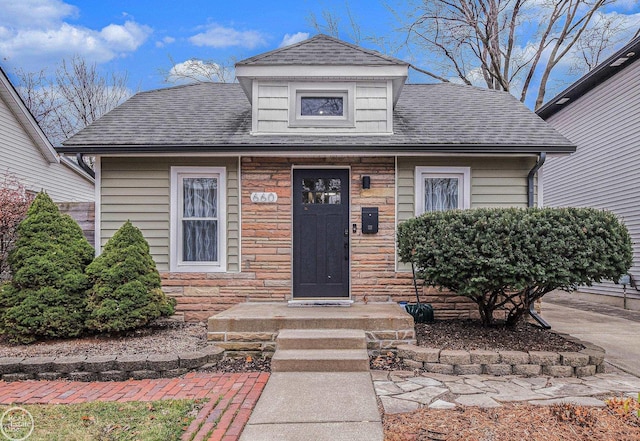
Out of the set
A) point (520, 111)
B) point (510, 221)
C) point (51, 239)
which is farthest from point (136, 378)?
point (520, 111)

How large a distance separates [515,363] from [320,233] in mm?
3035

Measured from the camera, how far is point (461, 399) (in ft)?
11.0

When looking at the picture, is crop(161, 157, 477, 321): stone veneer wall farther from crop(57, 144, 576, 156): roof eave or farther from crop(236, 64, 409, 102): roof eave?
crop(236, 64, 409, 102): roof eave

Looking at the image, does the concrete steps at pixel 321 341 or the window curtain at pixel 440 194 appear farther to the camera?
the window curtain at pixel 440 194

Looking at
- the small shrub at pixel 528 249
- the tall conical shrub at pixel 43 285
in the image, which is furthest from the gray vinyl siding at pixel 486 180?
the tall conical shrub at pixel 43 285

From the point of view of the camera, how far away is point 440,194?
6.08m

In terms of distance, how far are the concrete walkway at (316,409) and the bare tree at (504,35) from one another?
14114mm

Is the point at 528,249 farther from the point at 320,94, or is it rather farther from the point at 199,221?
the point at 199,221

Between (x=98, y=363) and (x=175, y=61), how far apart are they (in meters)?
14.5

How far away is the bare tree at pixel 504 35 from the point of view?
14.1 m

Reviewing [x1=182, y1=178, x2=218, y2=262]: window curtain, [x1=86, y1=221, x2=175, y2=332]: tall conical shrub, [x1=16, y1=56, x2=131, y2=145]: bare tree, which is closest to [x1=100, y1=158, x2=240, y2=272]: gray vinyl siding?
[x1=182, y1=178, x2=218, y2=262]: window curtain

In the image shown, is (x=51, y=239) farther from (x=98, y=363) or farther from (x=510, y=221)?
(x=510, y=221)

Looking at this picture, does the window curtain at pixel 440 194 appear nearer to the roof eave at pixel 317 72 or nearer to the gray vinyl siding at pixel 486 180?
the gray vinyl siding at pixel 486 180

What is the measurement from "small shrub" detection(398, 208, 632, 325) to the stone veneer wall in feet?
4.53
